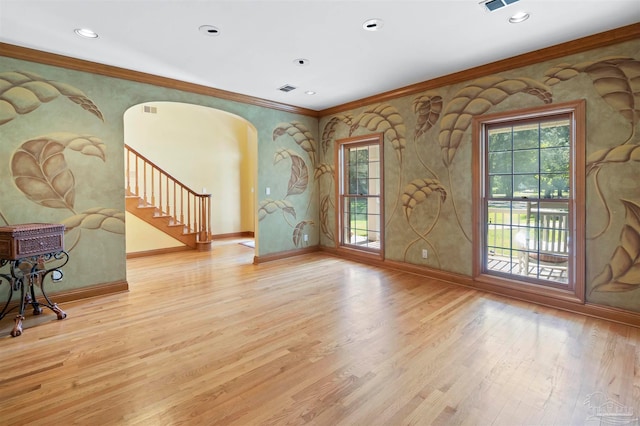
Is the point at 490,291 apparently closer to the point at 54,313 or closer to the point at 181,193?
the point at 54,313

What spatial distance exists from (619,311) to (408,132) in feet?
10.6

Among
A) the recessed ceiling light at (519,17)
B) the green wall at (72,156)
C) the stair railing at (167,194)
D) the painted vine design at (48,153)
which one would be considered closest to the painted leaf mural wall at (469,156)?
the recessed ceiling light at (519,17)

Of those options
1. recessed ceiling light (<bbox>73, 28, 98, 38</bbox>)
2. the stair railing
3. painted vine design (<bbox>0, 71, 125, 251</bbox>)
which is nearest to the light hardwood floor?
painted vine design (<bbox>0, 71, 125, 251</bbox>)

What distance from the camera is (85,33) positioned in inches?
123

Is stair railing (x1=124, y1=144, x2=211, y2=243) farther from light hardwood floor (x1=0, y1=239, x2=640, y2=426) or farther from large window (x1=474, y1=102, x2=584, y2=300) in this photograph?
large window (x1=474, y1=102, x2=584, y2=300)

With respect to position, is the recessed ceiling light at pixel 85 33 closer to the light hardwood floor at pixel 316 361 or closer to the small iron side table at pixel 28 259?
the small iron side table at pixel 28 259

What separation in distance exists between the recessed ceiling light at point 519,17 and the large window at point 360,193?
2578mm

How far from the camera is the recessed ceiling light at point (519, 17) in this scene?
9.27ft

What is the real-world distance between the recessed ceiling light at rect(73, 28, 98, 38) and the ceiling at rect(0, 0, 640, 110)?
0.05 m

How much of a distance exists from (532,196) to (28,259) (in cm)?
546

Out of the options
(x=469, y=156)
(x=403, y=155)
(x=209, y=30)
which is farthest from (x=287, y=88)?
(x=469, y=156)

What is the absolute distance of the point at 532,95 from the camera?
11.9 feet

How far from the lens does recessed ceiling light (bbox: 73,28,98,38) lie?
3076mm

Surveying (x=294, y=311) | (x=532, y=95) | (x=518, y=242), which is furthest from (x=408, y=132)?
(x=294, y=311)
